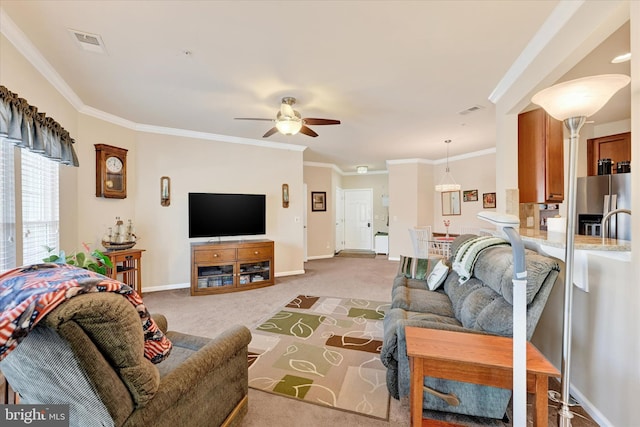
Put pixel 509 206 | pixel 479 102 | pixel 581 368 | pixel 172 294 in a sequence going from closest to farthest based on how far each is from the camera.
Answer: pixel 581 368, pixel 509 206, pixel 479 102, pixel 172 294

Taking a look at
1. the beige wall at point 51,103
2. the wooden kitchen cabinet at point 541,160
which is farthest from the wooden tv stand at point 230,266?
the wooden kitchen cabinet at point 541,160

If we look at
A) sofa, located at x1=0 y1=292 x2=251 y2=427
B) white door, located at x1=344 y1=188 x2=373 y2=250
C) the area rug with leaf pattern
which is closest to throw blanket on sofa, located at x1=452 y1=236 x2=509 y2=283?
the area rug with leaf pattern

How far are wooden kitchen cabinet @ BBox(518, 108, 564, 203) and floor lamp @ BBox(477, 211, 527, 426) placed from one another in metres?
2.17

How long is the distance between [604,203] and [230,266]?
17.8 feet

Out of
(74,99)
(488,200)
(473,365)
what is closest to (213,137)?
(74,99)

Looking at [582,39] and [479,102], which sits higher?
[479,102]

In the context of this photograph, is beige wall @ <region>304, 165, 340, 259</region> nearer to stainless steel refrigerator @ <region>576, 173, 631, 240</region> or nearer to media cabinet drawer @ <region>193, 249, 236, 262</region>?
media cabinet drawer @ <region>193, 249, 236, 262</region>

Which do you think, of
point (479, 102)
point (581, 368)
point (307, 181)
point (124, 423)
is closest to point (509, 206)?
point (479, 102)

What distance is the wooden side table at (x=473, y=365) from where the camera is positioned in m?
1.19

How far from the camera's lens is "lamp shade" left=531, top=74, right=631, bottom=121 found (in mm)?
1271

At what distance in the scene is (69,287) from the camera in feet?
2.77

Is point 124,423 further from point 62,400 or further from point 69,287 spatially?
point 69,287

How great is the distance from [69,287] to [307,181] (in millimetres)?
6563

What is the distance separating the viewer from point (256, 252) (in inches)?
183
